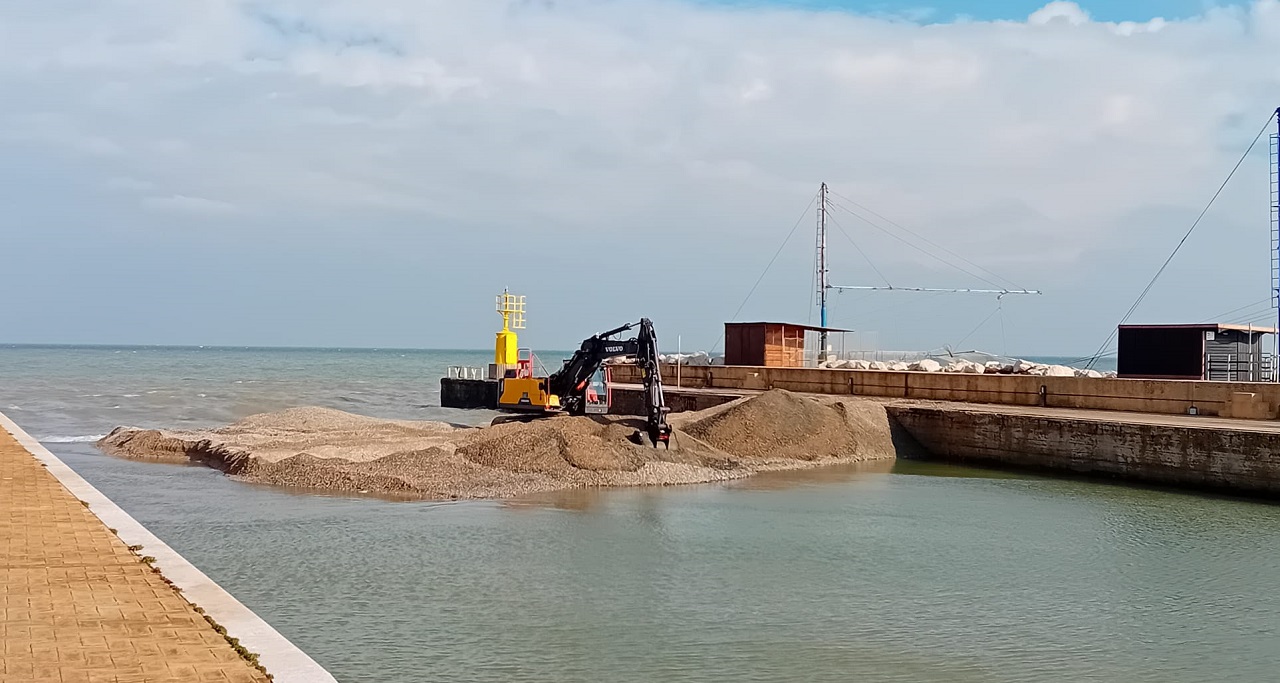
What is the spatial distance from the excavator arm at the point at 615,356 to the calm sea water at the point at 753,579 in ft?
7.12

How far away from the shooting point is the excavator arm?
74.8ft

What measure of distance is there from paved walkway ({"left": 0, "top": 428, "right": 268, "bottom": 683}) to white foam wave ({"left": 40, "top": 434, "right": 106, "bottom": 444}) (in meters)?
19.2

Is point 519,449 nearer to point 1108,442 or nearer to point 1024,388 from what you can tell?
point 1108,442

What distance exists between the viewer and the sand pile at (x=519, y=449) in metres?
20.0

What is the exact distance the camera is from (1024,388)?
3055cm

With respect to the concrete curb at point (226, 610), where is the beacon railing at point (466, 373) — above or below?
above

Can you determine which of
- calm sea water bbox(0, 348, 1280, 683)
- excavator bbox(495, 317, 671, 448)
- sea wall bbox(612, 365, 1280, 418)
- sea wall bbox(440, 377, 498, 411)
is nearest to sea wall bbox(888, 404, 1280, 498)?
calm sea water bbox(0, 348, 1280, 683)

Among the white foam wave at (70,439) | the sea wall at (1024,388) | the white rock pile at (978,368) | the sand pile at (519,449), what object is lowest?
the white foam wave at (70,439)

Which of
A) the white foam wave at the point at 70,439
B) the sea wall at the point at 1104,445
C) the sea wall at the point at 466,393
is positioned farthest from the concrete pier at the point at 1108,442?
the white foam wave at the point at 70,439

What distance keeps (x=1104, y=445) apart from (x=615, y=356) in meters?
12.1

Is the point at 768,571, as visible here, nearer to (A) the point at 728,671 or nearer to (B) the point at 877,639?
(B) the point at 877,639

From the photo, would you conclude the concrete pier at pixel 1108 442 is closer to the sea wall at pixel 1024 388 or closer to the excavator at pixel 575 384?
the sea wall at pixel 1024 388

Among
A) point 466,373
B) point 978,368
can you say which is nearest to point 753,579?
point 978,368

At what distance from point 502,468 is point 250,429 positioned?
1113 cm
